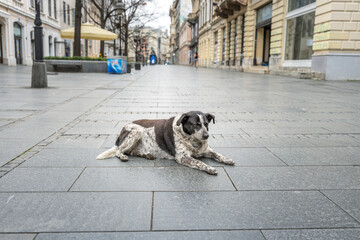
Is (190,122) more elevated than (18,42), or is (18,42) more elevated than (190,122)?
(18,42)

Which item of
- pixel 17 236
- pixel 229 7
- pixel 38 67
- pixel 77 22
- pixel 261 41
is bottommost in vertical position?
pixel 17 236

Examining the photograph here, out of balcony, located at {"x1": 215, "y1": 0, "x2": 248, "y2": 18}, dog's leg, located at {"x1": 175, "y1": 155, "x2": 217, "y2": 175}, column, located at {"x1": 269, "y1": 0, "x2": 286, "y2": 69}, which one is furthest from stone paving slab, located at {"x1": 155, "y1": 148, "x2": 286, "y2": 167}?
balcony, located at {"x1": 215, "y1": 0, "x2": 248, "y2": 18}

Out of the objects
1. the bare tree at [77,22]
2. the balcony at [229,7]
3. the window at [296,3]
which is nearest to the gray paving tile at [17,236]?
the window at [296,3]

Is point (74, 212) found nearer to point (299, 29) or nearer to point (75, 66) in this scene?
point (299, 29)

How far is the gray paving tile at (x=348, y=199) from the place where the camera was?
250cm

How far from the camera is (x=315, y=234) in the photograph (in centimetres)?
215

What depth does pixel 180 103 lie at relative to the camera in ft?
27.4

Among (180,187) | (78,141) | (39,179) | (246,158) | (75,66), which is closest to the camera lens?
(180,187)

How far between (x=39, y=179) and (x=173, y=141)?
54.6 inches

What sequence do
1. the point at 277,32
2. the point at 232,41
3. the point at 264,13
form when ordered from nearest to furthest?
the point at 277,32
the point at 264,13
the point at 232,41

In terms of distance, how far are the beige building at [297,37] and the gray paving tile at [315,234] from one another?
15.6m

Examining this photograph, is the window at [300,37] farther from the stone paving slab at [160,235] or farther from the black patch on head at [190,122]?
the stone paving slab at [160,235]

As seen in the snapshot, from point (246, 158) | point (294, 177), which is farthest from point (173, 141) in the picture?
point (294, 177)

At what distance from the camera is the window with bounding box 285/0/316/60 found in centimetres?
1809
